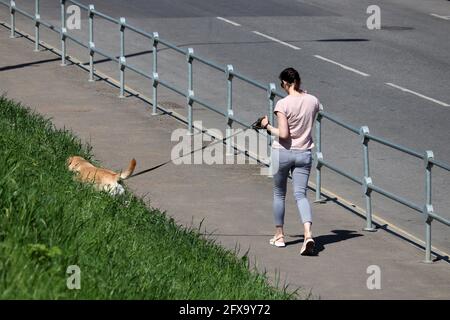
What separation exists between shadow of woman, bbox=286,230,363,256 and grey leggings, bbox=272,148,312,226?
368mm

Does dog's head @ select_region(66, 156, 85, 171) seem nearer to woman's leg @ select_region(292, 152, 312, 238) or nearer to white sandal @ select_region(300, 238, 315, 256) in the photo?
woman's leg @ select_region(292, 152, 312, 238)

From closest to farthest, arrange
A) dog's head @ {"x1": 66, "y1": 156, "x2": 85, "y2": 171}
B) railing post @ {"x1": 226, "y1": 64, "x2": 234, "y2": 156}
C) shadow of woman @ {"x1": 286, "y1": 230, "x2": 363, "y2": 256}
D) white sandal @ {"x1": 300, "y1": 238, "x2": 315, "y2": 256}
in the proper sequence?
white sandal @ {"x1": 300, "y1": 238, "x2": 315, "y2": 256} → shadow of woman @ {"x1": 286, "y1": 230, "x2": 363, "y2": 256} → dog's head @ {"x1": 66, "y1": 156, "x2": 85, "y2": 171} → railing post @ {"x1": 226, "y1": 64, "x2": 234, "y2": 156}

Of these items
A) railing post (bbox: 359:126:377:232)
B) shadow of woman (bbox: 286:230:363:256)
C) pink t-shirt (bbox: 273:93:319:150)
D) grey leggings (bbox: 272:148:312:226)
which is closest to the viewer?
pink t-shirt (bbox: 273:93:319:150)

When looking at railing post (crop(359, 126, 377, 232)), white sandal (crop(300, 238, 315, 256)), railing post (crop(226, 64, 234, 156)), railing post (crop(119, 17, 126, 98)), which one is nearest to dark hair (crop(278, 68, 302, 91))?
white sandal (crop(300, 238, 315, 256))

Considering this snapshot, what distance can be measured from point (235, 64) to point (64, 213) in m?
12.7

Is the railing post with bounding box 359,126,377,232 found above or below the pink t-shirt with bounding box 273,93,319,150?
below

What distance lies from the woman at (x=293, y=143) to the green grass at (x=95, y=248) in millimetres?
756

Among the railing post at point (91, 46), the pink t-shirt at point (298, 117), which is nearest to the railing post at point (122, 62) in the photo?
the railing post at point (91, 46)

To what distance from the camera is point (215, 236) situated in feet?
40.4

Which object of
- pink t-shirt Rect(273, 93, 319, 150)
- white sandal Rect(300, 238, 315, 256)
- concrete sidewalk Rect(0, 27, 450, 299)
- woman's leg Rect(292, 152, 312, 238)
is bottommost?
concrete sidewalk Rect(0, 27, 450, 299)

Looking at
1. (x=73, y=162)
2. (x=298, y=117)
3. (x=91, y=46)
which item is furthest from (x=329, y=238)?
(x=91, y=46)

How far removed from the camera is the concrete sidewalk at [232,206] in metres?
11.1

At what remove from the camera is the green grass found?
8.29 meters

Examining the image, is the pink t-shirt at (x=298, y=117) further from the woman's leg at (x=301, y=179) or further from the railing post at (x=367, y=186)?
the railing post at (x=367, y=186)
